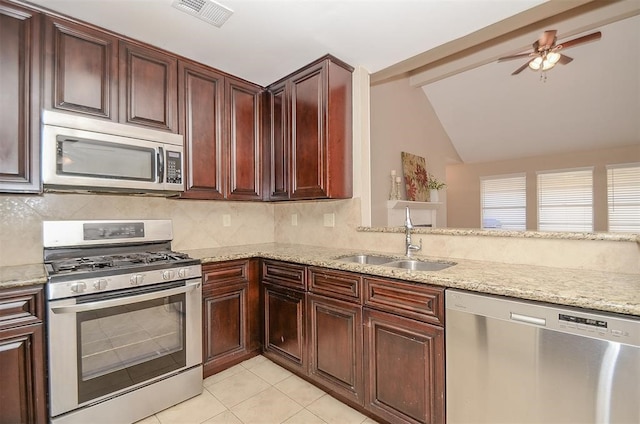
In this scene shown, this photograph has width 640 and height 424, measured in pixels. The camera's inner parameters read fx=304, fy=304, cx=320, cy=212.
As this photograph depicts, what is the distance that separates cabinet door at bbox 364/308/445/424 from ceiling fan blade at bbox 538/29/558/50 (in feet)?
10.7

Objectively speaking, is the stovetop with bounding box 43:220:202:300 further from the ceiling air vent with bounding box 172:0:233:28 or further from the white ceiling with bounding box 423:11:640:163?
the white ceiling with bounding box 423:11:640:163

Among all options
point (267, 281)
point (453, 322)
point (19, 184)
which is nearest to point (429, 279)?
point (453, 322)

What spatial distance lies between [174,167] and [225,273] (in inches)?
33.7

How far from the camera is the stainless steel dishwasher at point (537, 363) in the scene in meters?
1.07

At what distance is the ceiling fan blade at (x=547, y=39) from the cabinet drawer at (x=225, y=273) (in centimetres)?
362

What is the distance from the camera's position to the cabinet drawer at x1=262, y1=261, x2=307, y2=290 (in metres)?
2.15

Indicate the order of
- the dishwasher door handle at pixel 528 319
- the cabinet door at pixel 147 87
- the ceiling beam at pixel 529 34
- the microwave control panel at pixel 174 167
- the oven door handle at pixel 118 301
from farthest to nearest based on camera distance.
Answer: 1. the ceiling beam at pixel 529 34
2. the microwave control panel at pixel 174 167
3. the cabinet door at pixel 147 87
4. the oven door handle at pixel 118 301
5. the dishwasher door handle at pixel 528 319

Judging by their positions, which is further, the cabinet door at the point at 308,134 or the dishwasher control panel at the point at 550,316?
the cabinet door at the point at 308,134

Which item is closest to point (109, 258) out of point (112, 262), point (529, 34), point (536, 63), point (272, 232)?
point (112, 262)

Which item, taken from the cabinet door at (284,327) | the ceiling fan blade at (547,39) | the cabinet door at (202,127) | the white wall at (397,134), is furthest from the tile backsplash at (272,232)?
the ceiling fan blade at (547,39)

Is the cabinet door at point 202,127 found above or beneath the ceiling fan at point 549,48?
beneath

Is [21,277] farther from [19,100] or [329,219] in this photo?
[329,219]

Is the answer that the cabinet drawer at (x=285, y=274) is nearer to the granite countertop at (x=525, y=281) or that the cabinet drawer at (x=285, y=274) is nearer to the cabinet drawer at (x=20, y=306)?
the granite countertop at (x=525, y=281)

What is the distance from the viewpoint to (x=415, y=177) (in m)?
4.80
